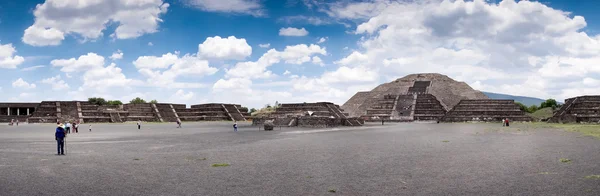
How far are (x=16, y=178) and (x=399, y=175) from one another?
9195mm

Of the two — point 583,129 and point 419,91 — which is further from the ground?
point 419,91

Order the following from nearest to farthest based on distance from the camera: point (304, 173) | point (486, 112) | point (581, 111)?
point (304, 173)
point (581, 111)
point (486, 112)

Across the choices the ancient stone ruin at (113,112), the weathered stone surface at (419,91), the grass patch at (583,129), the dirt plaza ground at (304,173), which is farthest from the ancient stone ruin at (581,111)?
the ancient stone ruin at (113,112)

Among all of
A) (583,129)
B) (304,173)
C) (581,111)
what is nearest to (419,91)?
→ (581,111)

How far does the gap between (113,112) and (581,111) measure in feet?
210

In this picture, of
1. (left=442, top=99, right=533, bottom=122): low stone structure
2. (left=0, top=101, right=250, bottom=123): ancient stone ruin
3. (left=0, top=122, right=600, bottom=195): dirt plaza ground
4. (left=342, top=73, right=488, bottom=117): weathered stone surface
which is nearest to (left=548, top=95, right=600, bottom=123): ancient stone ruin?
(left=442, top=99, right=533, bottom=122): low stone structure

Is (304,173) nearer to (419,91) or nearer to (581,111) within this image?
(581,111)

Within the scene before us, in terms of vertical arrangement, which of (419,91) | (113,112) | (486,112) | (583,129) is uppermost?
(419,91)

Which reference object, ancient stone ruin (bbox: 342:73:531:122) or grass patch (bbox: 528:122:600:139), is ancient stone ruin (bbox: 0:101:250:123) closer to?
ancient stone ruin (bbox: 342:73:531:122)

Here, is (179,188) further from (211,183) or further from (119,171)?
(119,171)

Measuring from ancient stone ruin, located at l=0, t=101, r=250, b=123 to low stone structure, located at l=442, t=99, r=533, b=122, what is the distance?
33872 mm

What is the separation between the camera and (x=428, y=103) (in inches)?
3024

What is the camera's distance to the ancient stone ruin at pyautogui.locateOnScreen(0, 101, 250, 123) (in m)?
64.6

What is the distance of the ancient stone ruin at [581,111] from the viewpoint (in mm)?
54191
